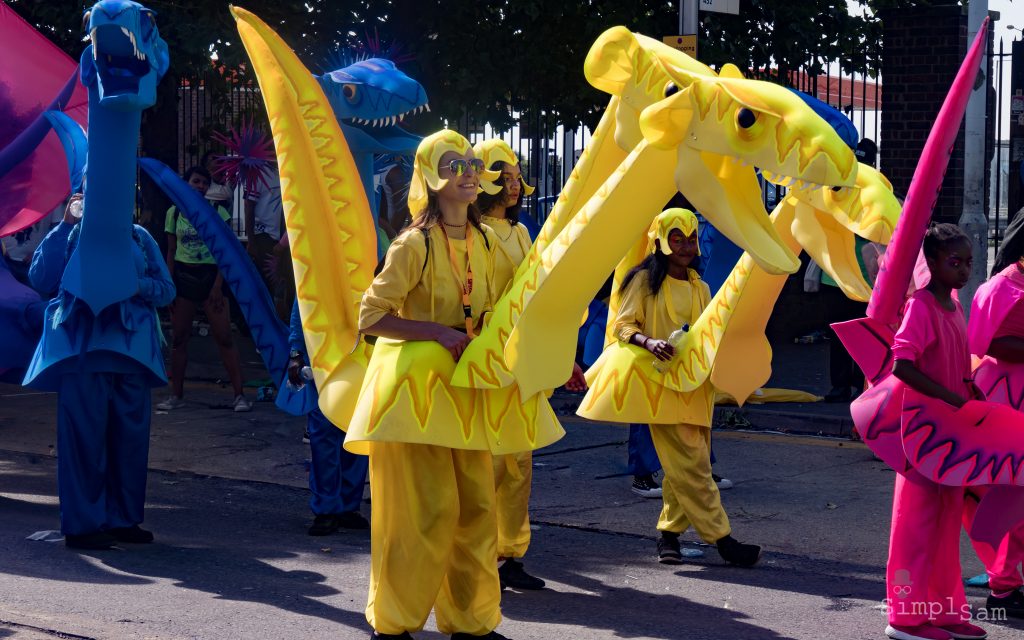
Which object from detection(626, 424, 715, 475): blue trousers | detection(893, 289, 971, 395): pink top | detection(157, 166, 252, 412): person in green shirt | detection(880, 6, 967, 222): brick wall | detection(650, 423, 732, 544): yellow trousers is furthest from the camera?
detection(880, 6, 967, 222): brick wall

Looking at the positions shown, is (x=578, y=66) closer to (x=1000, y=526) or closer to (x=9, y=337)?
(x=9, y=337)

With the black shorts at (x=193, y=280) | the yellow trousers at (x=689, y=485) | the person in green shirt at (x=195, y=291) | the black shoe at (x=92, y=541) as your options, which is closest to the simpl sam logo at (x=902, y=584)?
the yellow trousers at (x=689, y=485)

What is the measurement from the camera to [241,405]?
1138 cm

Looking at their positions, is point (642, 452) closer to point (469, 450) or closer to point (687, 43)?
point (469, 450)

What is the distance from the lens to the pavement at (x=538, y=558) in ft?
18.6

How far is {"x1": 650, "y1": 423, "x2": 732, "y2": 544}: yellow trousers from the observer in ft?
21.4

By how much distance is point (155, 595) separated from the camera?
6059mm

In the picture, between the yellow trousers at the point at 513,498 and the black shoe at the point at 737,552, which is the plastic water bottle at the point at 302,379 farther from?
the black shoe at the point at 737,552

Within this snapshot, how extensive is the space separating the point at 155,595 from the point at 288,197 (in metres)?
1.77

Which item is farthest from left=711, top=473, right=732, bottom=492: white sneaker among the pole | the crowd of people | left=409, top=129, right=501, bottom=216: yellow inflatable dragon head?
left=409, top=129, right=501, bottom=216: yellow inflatable dragon head

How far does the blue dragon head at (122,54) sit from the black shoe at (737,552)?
331 cm

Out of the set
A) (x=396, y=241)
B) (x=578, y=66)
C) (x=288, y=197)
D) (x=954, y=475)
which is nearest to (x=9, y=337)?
(x=288, y=197)

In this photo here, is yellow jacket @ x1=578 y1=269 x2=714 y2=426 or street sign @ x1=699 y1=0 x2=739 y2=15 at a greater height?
street sign @ x1=699 y1=0 x2=739 y2=15

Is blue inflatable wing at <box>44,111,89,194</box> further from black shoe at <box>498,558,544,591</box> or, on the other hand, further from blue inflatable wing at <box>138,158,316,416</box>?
black shoe at <box>498,558,544,591</box>
